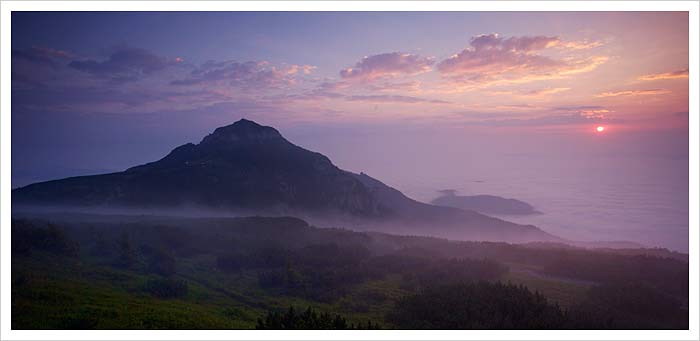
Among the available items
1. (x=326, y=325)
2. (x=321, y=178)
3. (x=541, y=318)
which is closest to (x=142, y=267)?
(x=326, y=325)

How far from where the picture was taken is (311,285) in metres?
15.4

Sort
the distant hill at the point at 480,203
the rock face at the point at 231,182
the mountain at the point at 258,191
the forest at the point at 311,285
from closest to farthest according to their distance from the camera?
1. the forest at the point at 311,285
2. the rock face at the point at 231,182
3. the mountain at the point at 258,191
4. the distant hill at the point at 480,203

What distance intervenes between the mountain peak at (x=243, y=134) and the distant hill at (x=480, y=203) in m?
33.2

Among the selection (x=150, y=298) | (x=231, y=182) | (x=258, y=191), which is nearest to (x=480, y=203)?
(x=258, y=191)

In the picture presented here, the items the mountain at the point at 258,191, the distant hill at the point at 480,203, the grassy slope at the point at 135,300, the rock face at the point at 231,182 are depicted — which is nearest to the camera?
the grassy slope at the point at 135,300

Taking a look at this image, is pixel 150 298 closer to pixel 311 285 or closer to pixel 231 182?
pixel 311 285

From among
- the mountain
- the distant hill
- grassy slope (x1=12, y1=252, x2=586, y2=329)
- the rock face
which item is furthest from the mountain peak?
grassy slope (x1=12, y1=252, x2=586, y2=329)

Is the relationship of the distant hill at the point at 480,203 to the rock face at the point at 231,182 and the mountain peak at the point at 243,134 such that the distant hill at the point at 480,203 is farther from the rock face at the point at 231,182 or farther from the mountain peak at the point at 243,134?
the mountain peak at the point at 243,134

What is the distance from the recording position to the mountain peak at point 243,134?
62.0 metres

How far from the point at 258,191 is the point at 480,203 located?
4334cm

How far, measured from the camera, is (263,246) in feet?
70.8

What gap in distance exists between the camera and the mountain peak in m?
62.0

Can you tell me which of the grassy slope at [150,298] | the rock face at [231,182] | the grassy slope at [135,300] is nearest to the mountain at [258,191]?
the rock face at [231,182]

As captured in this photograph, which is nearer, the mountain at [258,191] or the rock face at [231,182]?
the rock face at [231,182]
